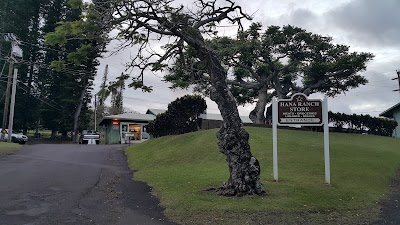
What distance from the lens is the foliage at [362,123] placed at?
26.6m

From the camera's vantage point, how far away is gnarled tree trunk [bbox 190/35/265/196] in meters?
8.92

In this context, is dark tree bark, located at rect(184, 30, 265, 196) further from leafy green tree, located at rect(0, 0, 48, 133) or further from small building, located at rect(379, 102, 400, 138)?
leafy green tree, located at rect(0, 0, 48, 133)

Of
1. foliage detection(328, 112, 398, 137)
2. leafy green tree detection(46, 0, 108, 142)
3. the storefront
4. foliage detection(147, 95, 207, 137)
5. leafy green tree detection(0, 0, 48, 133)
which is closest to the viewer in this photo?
leafy green tree detection(46, 0, 108, 142)

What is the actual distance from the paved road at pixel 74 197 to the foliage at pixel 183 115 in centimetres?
917

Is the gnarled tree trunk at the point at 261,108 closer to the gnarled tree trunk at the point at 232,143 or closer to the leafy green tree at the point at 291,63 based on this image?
the leafy green tree at the point at 291,63

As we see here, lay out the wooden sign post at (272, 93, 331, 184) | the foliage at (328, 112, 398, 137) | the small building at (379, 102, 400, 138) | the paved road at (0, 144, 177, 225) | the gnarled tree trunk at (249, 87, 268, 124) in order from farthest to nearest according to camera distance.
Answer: the small building at (379, 102, 400, 138), the gnarled tree trunk at (249, 87, 268, 124), the foliage at (328, 112, 398, 137), the wooden sign post at (272, 93, 331, 184), the paved road at (0, 144, 177, 225)

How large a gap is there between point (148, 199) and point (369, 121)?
81.8 feet

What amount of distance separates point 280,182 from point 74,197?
5.65 meters

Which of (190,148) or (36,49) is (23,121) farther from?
(190,148)

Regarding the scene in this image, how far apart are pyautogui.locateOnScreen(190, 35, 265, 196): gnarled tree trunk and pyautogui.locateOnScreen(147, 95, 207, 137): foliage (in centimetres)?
1306

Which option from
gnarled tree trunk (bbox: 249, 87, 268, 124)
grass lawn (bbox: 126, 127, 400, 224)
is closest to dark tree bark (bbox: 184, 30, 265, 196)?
grass lawn (bbox: 126, 127, 400, 224)

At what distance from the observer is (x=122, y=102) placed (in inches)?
2913

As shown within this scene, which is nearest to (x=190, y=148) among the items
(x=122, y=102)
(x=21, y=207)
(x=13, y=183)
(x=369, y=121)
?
(x=13, y=183)

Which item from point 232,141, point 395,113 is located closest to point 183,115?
point 232,141
